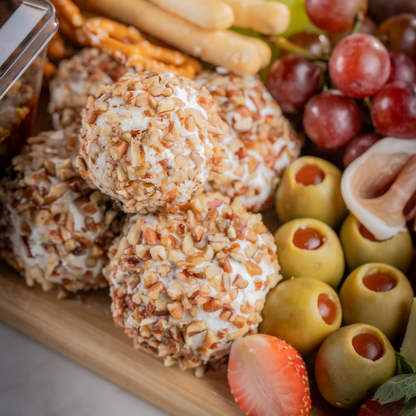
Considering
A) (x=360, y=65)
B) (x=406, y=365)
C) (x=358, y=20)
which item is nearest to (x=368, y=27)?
(x=358, y=20)

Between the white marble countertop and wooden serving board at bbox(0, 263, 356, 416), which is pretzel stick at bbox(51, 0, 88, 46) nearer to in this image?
wooden serving board at bbox(0, 263, 356, 416)

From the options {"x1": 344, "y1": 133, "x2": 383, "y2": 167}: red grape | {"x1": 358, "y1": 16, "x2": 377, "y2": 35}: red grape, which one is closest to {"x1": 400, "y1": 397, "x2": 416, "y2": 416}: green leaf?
{"x1": 344, "y1": 133, "x2": 383, "y2": 167}: red grape

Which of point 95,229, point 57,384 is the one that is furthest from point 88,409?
point 95,229

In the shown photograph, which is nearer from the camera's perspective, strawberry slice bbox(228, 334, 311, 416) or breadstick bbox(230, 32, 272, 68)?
strawberry slice bbox(228, 334, 311, 416)

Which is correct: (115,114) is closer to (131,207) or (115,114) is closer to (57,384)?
(131,207)

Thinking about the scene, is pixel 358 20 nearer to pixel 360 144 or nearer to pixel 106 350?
pixel 360 144
